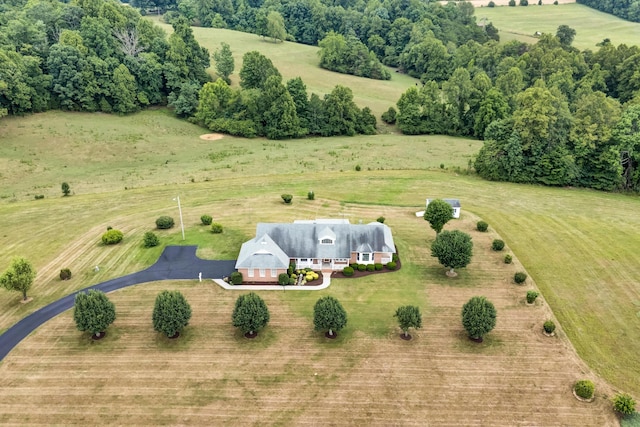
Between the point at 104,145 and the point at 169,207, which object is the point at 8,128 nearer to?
the point at 104,145

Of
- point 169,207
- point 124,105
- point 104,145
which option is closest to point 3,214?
point 169,207

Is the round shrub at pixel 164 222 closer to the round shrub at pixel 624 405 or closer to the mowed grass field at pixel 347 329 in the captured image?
the mowed grass field at pixel 347 329

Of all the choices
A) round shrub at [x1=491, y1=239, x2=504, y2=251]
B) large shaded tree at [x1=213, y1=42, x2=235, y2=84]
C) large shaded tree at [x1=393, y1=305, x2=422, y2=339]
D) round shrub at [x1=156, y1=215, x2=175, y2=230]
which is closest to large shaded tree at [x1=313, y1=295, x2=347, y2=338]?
large shaded tree at [x1=393, y1=305, x2=422, y2=339]

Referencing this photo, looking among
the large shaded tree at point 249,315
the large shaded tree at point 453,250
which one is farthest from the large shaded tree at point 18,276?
the large shaded tree at point 453,250

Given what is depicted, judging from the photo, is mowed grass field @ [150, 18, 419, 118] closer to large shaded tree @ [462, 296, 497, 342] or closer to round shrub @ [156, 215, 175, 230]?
round shrub @ [156, 215, 175, 230]

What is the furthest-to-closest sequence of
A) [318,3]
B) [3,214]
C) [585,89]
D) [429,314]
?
[318,3], [585,89], [3,214], [429,314]
